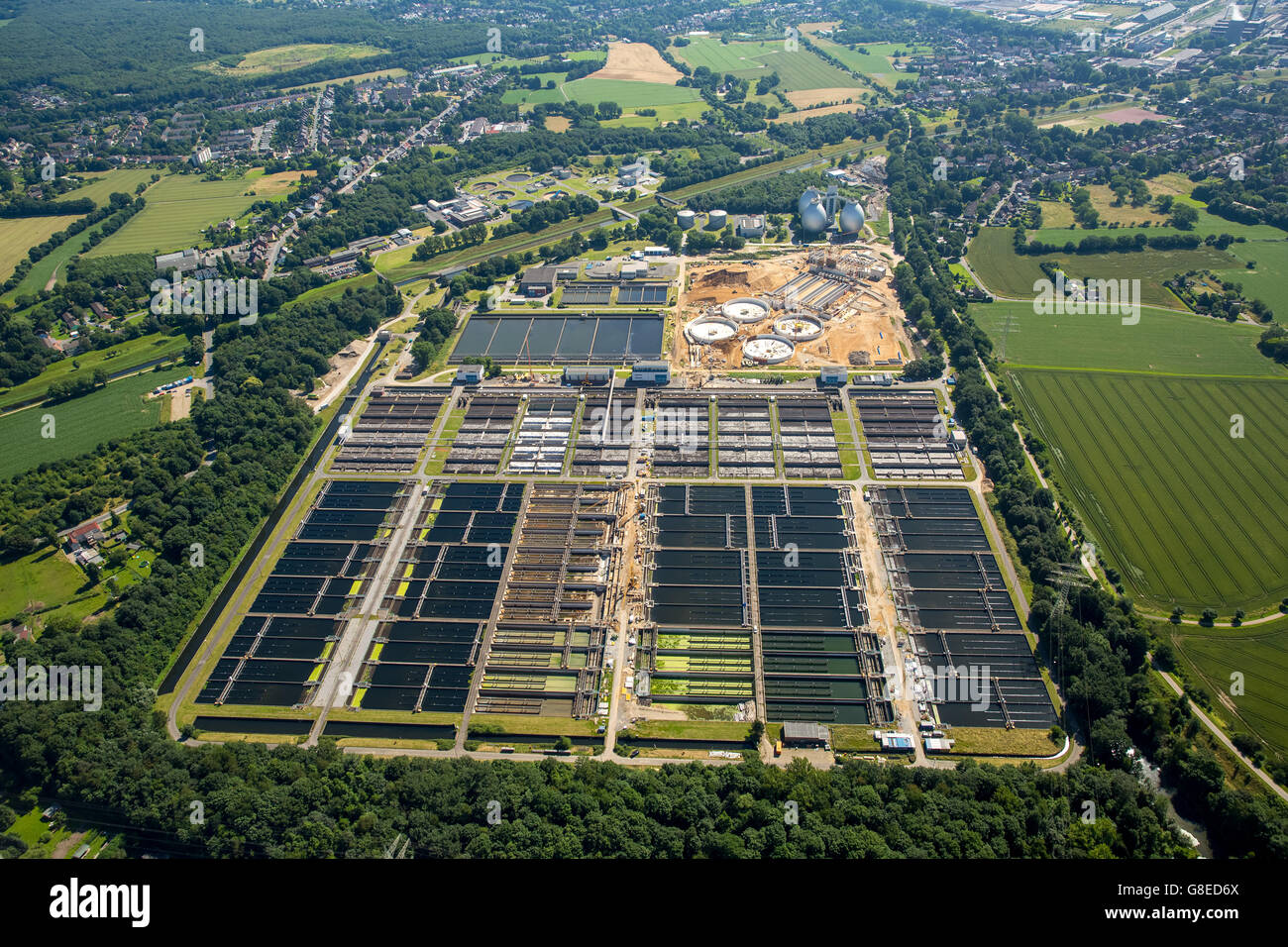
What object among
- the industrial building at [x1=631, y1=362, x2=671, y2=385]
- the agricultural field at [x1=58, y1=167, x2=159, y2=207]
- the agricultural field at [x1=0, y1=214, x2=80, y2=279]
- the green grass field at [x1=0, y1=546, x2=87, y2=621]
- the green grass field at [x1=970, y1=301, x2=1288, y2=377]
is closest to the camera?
the green grass field at [x1=0, y1=546, x2=87, y2=621]

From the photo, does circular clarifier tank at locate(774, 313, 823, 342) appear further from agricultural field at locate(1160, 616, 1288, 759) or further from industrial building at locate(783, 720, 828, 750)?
industrial building at locate(783, 720, 828, 750)

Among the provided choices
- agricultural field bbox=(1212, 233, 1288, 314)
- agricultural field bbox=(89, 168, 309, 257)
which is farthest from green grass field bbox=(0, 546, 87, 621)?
agricultural field bbox=(1212, 233, 1288, 314)

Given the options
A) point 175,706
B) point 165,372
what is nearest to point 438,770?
point 175,706

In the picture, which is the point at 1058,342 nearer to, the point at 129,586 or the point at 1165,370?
the point at 1165,370

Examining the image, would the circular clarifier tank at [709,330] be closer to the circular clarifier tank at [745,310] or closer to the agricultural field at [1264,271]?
the circular clarifier tank at [745,310]

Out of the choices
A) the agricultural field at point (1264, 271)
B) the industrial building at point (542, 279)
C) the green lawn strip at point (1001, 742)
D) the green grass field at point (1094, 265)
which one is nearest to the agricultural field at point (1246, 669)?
the green lawn strip at point (1001, 742)

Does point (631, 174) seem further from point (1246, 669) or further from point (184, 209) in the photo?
point (1246, 669)
